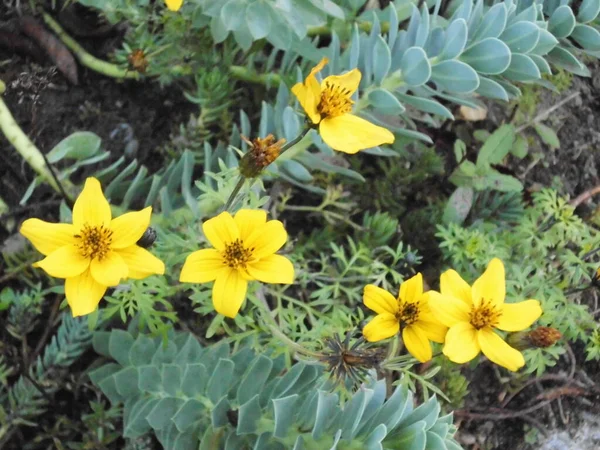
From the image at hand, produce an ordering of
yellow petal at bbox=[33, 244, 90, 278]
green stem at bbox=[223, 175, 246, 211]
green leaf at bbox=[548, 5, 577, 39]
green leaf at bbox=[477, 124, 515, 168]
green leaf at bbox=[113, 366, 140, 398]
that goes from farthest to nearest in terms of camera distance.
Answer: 1. green leaf at bbox=[477, 124, 515, 168]
2. green leaf at bbox=[548, 5, 577, 39]
3. green leaf at bbox=[113, 366, 140, 398]
4. green stem at bbox=[223, 175, 246, 211]
5. yellow petal at bbox=[33, 244, 90, 278]

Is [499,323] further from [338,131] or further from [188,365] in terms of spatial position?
[188,365]

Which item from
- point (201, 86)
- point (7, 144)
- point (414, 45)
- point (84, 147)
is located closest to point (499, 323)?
point (414, 45)

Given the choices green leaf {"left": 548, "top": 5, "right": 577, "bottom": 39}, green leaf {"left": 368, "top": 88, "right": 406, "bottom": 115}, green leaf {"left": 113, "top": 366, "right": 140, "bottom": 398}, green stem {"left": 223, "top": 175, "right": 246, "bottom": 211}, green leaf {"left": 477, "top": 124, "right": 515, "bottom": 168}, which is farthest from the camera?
green leaf {"left": 477, "top": 124, "right": 515, "bottom": 168}

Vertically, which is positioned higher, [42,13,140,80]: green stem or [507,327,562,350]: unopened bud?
[42,13,140,80]: green stem

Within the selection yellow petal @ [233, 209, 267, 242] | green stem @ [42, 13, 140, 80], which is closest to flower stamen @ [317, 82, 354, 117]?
yellow petal @ [233, 209, 267, 242]

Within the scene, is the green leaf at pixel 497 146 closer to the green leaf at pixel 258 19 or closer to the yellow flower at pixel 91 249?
the green leaf at pixel 258 19

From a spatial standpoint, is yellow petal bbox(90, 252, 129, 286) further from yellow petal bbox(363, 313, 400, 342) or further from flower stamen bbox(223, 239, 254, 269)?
yellow petal bbox(363, 313, 400, 342)

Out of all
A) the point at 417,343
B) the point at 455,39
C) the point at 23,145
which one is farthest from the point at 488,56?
the point at 23,145
